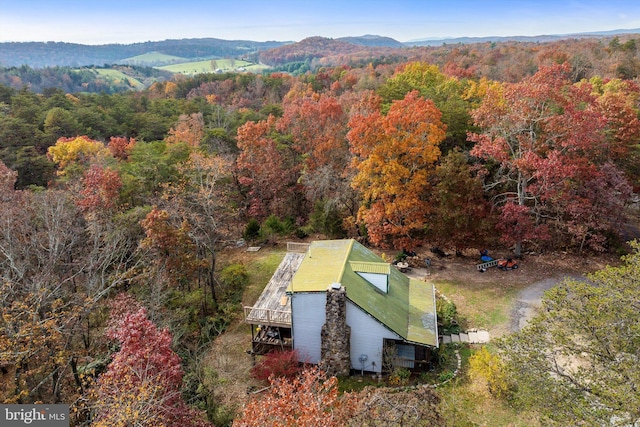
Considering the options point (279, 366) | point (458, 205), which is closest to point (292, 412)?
point (279, 366)

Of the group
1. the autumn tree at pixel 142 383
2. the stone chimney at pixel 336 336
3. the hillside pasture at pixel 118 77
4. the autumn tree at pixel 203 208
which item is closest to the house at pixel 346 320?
the stone chimney at pixel 336 336

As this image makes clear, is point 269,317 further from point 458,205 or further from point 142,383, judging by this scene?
point 458,205

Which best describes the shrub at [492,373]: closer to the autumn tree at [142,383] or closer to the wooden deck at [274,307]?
the wooden deck at [274,307]

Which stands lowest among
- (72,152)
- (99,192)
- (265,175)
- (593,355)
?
(265,175)

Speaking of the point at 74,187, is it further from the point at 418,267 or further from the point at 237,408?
the point at 418,267

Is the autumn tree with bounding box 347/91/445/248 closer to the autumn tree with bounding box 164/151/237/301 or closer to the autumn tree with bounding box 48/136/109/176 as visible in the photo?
the autumn tree with bounding box 164/151/237/301

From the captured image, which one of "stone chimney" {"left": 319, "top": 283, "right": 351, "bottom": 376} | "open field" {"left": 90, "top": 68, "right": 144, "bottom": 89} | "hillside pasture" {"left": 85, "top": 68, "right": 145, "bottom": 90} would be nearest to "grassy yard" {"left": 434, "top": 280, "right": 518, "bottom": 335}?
"stone chimney" {"left": 319, "top": 283, "right": 351, "bottom": 376}
